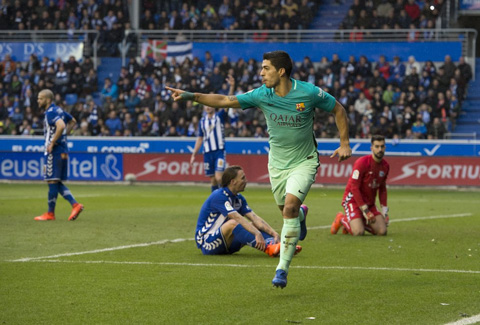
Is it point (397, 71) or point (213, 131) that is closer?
point (213, 131)

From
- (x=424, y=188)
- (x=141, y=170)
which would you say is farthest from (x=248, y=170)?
(x=424, y=188)

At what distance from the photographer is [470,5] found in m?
35.2

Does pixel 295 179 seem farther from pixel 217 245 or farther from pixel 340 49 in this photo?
pixel 340 49

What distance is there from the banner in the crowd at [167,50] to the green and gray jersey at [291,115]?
27524 millimetres

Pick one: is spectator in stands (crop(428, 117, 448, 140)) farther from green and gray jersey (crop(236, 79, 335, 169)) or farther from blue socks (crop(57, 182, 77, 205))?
green and gray jersey (crop(236, 79, 335, 169))

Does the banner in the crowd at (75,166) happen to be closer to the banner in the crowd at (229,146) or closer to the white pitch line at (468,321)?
the banner in the crowd at (229,146)

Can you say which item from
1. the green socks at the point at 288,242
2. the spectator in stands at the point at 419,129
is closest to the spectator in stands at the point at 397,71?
the spectator in stands at the point at 419,129

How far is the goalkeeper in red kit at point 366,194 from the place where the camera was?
42.6 feet

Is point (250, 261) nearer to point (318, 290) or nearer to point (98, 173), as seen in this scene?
point (318, 290)

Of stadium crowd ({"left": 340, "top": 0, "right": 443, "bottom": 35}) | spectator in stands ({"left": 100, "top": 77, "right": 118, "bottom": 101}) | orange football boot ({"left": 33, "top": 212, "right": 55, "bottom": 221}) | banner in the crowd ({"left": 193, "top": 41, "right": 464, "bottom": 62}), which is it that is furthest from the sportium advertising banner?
orange football boot ({"left": 33, "top": 212, "right": 55, "bottom": 221})

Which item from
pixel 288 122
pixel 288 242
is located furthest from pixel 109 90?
pixel 288 242

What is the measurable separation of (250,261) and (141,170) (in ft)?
61.3

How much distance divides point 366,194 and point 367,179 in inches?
10.2

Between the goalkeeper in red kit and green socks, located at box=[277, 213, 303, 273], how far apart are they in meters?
5.04
